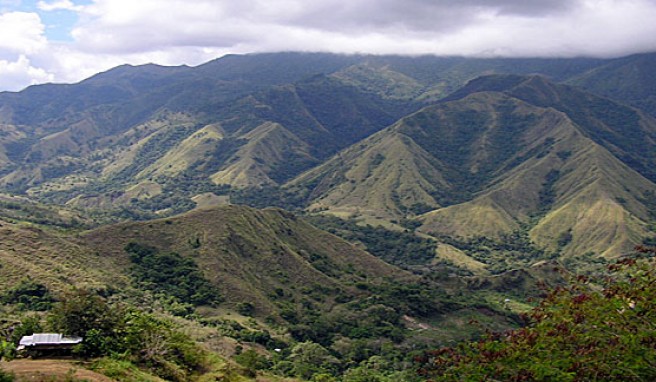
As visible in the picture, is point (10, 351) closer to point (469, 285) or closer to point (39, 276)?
point (39, 276)

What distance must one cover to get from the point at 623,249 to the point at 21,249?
18531 cm

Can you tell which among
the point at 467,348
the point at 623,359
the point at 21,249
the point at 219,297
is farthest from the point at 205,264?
the point at 623,359

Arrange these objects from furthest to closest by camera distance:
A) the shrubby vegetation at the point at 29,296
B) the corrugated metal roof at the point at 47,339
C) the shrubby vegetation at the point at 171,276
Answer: the shrubby vegetation at the point at 171,276 < the shrubby vegetation at the point at 29,296 < the corrugated metal roof at the point at 47,339

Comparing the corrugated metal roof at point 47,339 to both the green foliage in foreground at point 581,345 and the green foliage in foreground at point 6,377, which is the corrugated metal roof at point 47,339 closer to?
the green foliage in foreground at point 6,377

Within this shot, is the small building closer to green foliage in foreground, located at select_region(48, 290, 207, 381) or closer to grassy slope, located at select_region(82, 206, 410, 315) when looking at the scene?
green foliage in foreground, located at select_region(48, 290, 207, 381)

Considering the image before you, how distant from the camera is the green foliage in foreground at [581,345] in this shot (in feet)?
96.0

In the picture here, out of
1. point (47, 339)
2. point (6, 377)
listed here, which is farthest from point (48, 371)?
point (47, 339)

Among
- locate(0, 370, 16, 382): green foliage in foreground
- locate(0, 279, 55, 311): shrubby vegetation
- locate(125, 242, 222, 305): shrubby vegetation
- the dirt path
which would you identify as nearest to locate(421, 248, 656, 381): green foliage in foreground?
the dirt path

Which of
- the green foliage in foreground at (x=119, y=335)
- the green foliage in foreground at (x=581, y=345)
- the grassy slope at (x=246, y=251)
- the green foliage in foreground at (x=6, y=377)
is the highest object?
the green foliage in foreground at (x=581, y=345)

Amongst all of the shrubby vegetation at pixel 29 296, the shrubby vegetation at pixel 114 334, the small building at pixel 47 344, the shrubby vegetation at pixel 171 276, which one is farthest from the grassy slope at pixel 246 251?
the small building at pixel 47 344

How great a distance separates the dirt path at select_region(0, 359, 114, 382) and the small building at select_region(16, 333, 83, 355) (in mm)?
1506

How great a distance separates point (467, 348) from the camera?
114 feet

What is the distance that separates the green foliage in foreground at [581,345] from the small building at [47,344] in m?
26.7

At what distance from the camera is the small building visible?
41.4m
